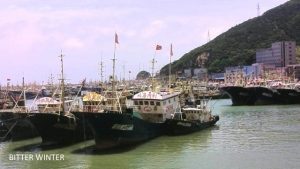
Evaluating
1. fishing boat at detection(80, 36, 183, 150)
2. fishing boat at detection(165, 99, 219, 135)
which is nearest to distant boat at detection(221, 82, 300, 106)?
fishing boat at detection(165, 99, 219, 135)

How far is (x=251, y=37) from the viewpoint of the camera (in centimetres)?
16925

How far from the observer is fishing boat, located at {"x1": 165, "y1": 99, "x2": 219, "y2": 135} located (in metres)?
36.0

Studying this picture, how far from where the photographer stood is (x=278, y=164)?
2436 centimetres

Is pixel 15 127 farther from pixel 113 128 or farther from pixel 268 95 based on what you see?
pixel 268 95

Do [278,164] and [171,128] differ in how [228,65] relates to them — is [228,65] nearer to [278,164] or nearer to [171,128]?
[171,128]

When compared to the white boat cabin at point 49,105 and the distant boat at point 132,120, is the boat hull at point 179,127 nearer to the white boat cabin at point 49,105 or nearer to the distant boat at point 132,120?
the distant boat at point 132,120

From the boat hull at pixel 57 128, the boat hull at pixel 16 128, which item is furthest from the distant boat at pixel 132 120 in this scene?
the boat hull at pixel 16 128

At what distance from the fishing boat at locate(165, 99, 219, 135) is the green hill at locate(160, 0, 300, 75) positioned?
4781 inches

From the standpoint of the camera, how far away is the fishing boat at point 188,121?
3600 cm

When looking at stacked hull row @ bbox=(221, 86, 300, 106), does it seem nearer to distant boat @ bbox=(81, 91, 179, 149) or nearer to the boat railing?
distant boat @ bbox=(81, 91, 179, 149)

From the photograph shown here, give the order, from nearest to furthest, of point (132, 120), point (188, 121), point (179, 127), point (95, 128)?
1. point (95, 128)
2. point (132, 120)
3. point (179, 127)
4. point (188, 121)

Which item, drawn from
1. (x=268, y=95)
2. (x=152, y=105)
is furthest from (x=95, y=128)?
(x=268, y=95)

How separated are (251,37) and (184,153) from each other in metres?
145

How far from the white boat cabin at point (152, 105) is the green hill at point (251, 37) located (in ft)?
419
